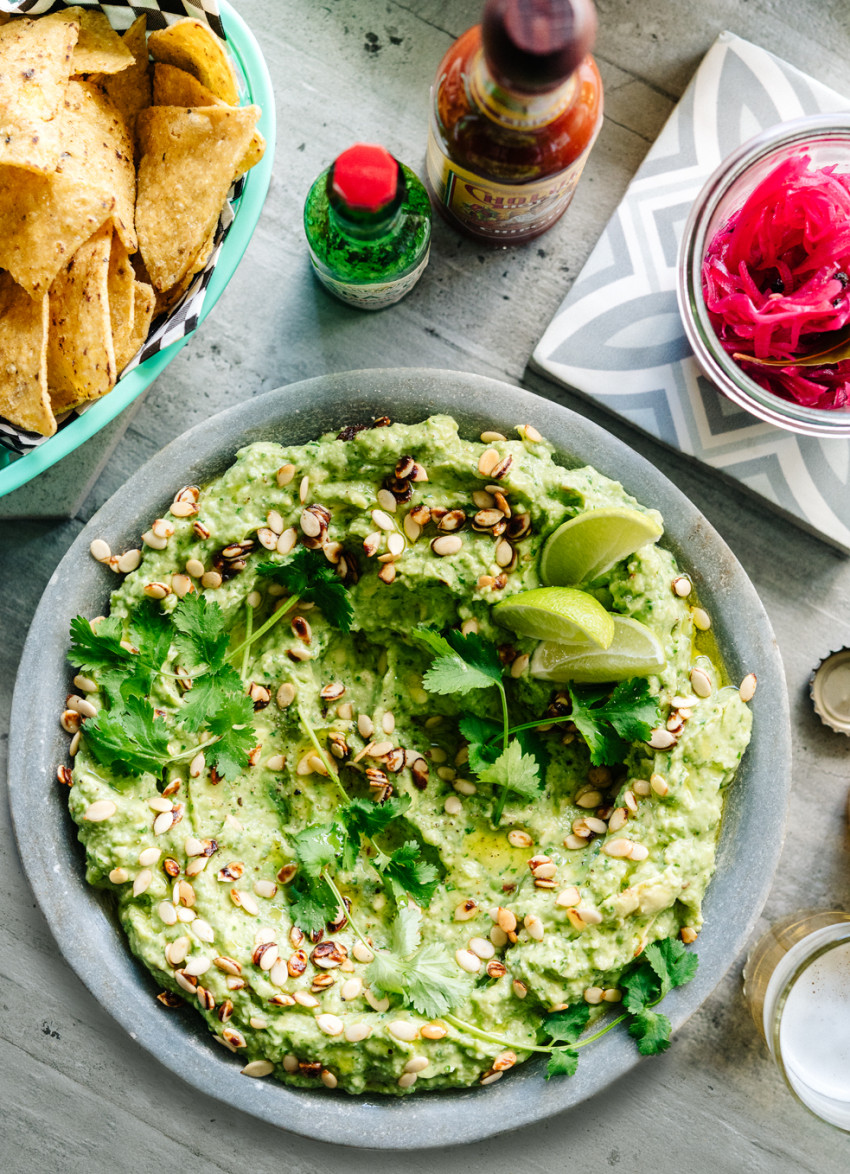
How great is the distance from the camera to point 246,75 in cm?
150

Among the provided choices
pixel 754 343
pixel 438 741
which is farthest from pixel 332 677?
pixel 754 343

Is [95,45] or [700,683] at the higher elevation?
[95,45]

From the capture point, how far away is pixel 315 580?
5.00ft

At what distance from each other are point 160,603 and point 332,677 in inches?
13.1

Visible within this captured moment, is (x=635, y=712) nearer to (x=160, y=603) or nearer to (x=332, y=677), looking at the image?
(x=332, y=677)

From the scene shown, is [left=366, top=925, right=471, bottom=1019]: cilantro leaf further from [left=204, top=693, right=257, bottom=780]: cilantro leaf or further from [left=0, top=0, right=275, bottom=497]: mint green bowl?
[left=0, top=0, right=275, bottom=497]: mint green bowl

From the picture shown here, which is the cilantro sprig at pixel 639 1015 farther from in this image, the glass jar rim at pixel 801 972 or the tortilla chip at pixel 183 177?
the tortilla chip at pixel 183 177

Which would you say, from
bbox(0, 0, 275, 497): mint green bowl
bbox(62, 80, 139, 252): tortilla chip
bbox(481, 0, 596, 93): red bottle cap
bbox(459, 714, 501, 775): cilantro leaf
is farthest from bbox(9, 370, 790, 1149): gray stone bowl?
bbox(481, 0, 596, 93): red bottle cap

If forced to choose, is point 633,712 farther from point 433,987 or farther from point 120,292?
point 120,292

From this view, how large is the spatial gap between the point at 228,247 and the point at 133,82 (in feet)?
0.96

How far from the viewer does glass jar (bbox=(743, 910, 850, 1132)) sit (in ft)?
5.44

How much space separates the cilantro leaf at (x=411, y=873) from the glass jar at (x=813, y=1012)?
2.35 ft

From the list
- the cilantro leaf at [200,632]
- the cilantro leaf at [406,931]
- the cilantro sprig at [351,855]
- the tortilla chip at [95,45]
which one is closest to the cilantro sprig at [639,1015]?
the cilantro leaf at [406,931]

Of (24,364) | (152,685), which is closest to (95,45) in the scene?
(24,364)
